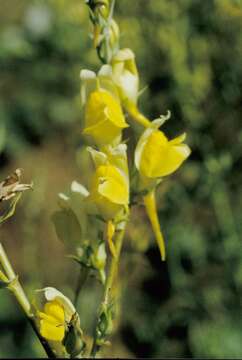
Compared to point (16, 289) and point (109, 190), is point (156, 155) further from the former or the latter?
point (16, 289)

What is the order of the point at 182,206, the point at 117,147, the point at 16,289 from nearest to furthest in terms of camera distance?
the point at 16,289
the point at 117,147
the point at 182,206


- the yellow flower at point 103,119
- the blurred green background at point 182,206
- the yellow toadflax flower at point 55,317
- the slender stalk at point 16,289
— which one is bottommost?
the blurred green background at point 182,206

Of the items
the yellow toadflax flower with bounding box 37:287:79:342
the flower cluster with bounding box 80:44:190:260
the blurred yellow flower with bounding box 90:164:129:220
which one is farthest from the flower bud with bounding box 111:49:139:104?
the yellow toadflax flower with bounding box 37:287:79:342

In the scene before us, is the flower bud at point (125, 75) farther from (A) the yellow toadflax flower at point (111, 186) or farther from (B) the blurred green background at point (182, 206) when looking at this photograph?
(B) the blurred green background at point (182, 206)

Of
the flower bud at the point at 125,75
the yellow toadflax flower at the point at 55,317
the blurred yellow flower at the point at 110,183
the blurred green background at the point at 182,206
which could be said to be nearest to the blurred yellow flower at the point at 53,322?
the yellow toadflax flower at the point at 55,317

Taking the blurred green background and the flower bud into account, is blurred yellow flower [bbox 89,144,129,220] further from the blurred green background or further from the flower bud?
the blurred green background

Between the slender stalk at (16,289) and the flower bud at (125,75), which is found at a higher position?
the flower bud at (125,75)

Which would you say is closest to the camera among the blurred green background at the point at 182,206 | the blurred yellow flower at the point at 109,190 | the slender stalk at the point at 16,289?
the slender stalk at the point at 16,289

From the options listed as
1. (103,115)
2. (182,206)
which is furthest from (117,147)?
(182,206)
